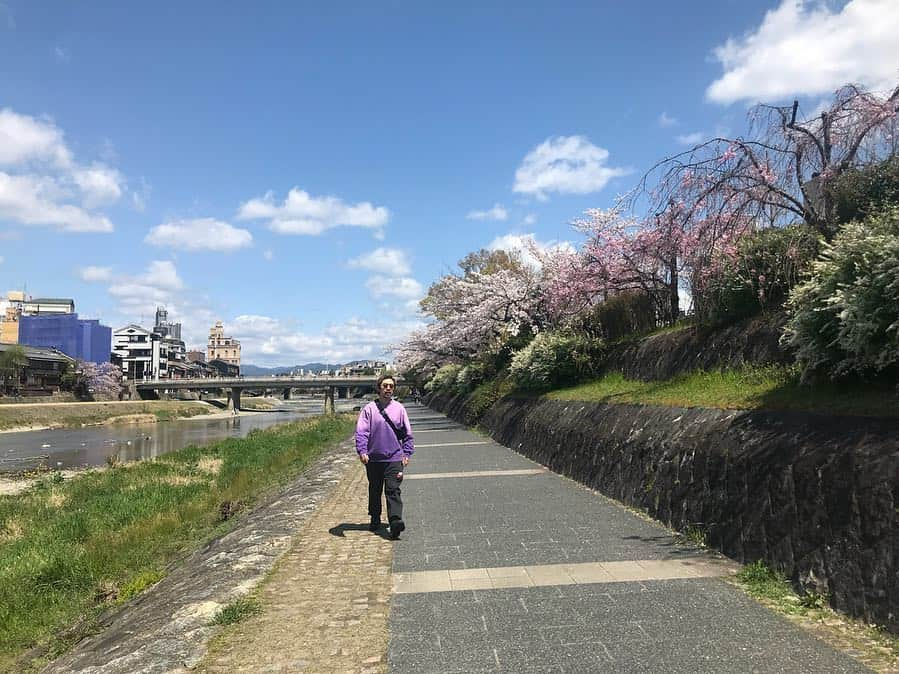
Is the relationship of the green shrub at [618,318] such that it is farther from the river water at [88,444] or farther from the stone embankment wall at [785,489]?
the river water at [88,444]

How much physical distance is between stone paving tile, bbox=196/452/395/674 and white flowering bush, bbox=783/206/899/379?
429 centimetres

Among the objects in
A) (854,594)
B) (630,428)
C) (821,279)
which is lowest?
(854,594)

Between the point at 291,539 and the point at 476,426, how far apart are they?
60.1 feet

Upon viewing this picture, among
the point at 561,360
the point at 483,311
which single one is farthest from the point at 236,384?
the point at 561,360

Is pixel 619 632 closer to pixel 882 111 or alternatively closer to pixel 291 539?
pixel 291 539

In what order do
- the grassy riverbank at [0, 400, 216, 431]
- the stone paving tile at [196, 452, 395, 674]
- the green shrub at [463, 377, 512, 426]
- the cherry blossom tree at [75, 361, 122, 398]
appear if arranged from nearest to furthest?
the stone paving tile at [196, 452, 395, 674], the green shrub at [463, 377, 512, 426], the grassy riverbank at [0, 400, 216, 431], the cherry blossom tree at [75, 361, 122, 398]

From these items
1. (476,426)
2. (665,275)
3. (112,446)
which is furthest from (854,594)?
(112,446)

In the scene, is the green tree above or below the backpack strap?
above

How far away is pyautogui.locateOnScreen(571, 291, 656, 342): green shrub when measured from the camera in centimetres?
1618

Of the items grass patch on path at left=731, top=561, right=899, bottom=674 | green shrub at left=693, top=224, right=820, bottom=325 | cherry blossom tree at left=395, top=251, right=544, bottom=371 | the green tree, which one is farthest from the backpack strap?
the green tree

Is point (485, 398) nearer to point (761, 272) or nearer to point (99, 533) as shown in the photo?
point (99, 533)

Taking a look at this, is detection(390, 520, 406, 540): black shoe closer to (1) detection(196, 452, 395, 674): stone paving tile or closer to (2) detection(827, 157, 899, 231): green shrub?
(1) detection(196, 452, 395, 674): stone paving tile

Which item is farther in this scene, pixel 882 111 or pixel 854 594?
pixel 882 111

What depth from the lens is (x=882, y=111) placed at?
8070 mm
